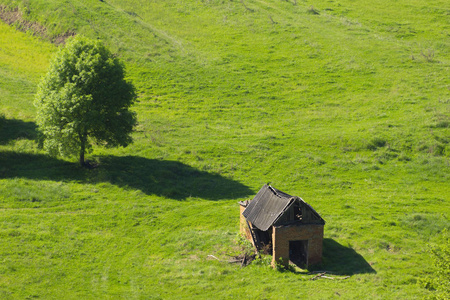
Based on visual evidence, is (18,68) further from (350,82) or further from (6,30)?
(350,82)

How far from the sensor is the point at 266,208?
116 ft

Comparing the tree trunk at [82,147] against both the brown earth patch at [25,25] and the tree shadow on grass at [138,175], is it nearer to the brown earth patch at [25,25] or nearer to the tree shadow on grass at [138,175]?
the tree shadow on grass at [138,175]

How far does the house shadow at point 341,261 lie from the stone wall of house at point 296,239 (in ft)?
2.80

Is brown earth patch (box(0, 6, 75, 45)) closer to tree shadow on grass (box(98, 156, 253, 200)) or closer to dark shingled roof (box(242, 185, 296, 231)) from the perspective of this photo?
tree shadow on grass (box(98, 156, 253, 200))

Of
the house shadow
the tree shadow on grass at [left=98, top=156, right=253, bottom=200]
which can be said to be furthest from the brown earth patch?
the house shadow

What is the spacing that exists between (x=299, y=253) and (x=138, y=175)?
21.4 m

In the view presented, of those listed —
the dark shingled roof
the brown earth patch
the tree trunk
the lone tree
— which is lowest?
the dark shingled roof

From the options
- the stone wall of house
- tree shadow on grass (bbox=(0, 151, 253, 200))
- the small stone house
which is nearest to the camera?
the stone wall of house

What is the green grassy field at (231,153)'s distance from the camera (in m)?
33.3

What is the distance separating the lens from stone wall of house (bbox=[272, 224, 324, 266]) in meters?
33.1

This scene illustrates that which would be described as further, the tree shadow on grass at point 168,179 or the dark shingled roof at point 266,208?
the tree shadow on grass at point 168,179

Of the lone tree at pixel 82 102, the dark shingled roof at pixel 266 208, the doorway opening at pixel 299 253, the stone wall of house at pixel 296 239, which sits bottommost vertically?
the doorway opening at pixel 299 253

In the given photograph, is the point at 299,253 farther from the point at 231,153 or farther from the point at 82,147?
the point at 82,147

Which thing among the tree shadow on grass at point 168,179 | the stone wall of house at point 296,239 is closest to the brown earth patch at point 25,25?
the tree shadow on grass at point 168,179
